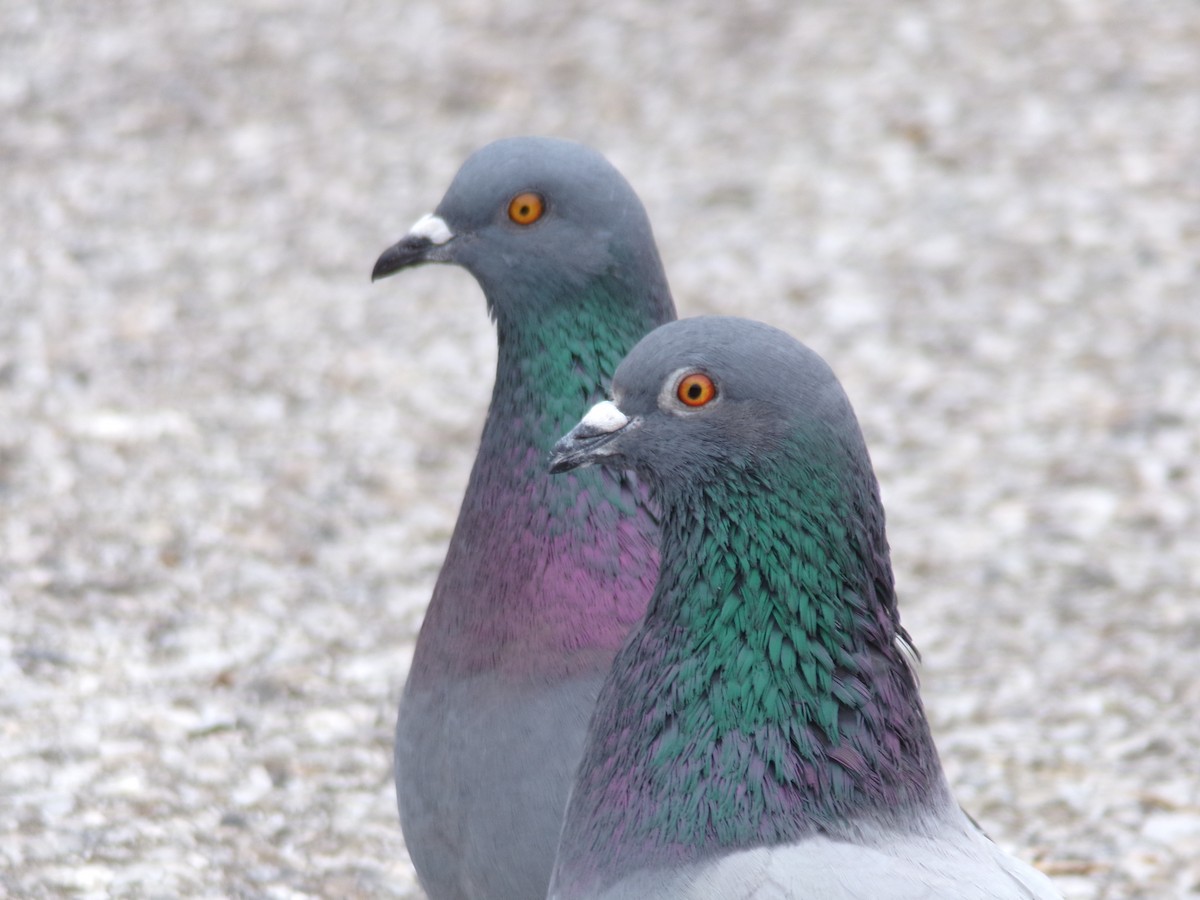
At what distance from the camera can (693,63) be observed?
10.9m

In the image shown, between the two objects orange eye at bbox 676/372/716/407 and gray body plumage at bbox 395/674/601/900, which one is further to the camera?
gray body plumage at bbox 395/674/601/900

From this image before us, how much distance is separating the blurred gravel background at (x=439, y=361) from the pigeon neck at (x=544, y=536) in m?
1.38

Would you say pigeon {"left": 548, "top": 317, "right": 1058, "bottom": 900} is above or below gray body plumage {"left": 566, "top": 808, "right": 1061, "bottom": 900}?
above

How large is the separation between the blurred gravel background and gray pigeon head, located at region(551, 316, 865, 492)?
2.14 m

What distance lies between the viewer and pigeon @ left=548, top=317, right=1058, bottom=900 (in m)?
2.97

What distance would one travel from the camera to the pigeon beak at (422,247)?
13.3 feet

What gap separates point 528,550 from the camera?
3.75 meters

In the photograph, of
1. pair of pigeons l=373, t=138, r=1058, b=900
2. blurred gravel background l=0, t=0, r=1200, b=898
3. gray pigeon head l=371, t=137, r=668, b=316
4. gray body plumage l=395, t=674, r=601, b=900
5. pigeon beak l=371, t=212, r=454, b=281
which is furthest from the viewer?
blurred gravel background l=0, t=0, r=1200, b=898

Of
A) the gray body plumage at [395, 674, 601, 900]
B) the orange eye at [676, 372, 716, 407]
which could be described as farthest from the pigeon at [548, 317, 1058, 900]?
the gray body plumage at [395, 674, 601, 900]

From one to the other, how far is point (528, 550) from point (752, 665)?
82 cm

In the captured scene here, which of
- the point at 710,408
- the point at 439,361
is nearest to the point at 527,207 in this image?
the point at 710,408

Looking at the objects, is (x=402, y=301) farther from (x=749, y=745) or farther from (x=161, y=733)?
(x=749, y=745)

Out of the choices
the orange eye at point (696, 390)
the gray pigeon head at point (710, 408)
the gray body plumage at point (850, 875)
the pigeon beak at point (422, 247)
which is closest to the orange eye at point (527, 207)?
the pigeon beak at point (422, 247)

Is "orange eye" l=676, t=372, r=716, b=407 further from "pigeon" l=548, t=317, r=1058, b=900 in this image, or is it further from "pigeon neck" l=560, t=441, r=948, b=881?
"pigeon neck" l=560, t=441, r=948, b=881
